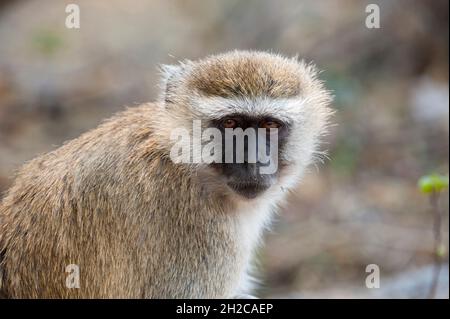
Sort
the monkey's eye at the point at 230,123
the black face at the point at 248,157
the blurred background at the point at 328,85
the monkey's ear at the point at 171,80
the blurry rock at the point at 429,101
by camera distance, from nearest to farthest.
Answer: the black face at the point at 248,157
the monkey's eye at the point at 230,123
the monkey's ear at the point at 171,80
the blurred background at the point at 328,85
the blurry rock at the point at 429,101

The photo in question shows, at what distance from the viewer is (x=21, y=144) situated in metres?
10.6

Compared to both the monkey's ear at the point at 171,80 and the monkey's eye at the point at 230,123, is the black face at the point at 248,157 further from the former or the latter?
the monkey's ear at the point at 171,80

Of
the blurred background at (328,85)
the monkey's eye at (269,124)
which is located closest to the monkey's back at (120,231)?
the monkey's eye at (269,124)

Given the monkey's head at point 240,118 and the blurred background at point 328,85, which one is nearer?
the monkey's head at point 240,118

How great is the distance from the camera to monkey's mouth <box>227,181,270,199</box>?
5.18 meters

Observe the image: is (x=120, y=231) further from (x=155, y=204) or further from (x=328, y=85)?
(x=328, y=85)

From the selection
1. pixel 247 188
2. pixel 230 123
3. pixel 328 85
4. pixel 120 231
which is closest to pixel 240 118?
pixel 230 123

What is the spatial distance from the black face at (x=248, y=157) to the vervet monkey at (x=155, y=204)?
1 centimetres

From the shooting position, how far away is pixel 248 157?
16.7ft

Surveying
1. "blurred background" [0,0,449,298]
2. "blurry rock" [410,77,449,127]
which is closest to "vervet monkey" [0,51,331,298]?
Answer: "blurred background" [0,0,449,298]

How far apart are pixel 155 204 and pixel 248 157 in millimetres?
750

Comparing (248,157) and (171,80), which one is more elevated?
(171,80)

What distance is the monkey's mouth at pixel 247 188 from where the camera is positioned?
518 centimetres
